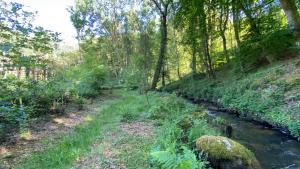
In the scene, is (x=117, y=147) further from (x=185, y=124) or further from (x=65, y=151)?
(x=185, y=124)

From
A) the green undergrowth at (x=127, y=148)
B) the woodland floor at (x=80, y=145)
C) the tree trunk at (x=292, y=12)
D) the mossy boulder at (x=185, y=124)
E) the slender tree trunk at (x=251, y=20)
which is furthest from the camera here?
the slender tree trunk at (x=251, y=20)

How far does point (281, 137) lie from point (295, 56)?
10.0 meters

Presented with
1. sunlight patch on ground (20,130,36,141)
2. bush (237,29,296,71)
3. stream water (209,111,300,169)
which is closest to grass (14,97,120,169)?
sunlight patch on ground (20,130,36,141)

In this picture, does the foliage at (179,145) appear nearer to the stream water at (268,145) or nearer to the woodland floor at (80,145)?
the woodland floor at (80,145)

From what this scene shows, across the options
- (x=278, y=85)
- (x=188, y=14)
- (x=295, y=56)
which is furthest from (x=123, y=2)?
(x=278, y=85)

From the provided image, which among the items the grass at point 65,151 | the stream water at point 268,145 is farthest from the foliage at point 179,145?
the grass at point 65,151

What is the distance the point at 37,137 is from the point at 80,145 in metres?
2.18

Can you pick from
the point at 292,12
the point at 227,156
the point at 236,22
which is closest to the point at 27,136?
the point at 227,156

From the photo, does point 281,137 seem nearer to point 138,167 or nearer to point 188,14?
point 138,167

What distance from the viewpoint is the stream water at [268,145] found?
23.8 ft

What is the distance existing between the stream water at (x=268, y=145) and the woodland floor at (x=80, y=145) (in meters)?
3.44

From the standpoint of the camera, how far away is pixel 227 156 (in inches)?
240

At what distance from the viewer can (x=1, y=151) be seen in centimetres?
732

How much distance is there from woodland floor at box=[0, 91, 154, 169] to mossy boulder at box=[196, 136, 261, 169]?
156cm
